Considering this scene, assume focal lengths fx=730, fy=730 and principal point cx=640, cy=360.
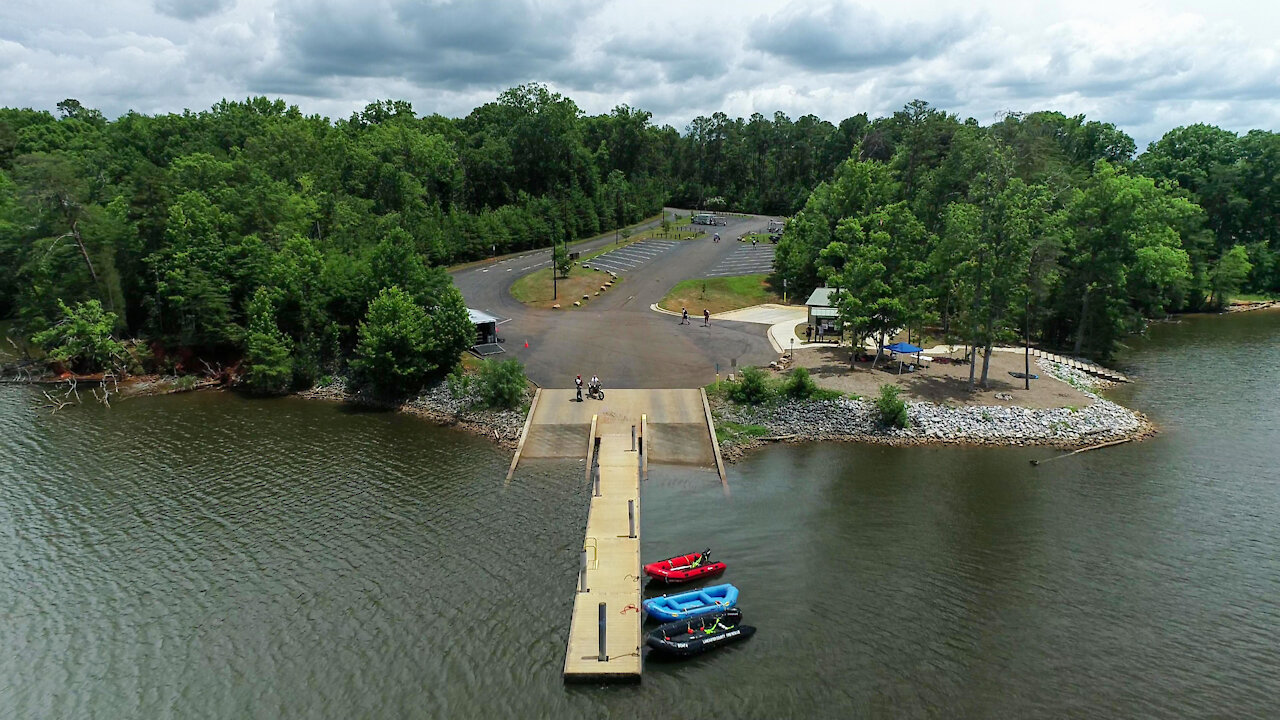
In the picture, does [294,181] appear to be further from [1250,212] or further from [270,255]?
[1250,212]

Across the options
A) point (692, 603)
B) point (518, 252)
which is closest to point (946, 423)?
point (692, 603)

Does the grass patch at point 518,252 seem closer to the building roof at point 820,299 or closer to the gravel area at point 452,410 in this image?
the gravel area at point 452,410

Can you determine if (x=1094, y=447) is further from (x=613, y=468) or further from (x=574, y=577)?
(x=574, y=577)

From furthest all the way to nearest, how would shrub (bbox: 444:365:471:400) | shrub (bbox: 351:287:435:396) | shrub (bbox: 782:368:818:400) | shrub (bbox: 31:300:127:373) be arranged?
shrub (bbox: 31:300:127:373)
shrub (bbox: 351:287:435:396)
shrub (bbox: 444:365:471:400)
shrub (bbox: 782:368:818:400)

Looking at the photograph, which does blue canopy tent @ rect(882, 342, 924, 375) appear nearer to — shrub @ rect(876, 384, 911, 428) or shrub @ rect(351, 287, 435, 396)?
shrub @ rect(876, 384, 911, 428)

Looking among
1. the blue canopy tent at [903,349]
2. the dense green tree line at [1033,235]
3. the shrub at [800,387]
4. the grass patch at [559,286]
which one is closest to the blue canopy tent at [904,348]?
the blue canopy tent at [903,349]

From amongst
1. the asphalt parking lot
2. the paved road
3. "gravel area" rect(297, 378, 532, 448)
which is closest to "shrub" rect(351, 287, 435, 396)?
"gravel area" rect(297, 378, 532, 448)

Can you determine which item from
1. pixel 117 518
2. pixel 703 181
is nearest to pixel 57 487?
pixel 117 518
